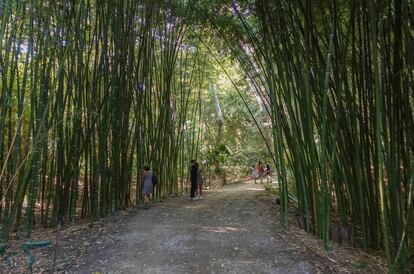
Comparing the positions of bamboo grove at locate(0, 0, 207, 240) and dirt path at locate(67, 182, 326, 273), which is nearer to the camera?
dirt path at locate(67, 182, 326, 273)

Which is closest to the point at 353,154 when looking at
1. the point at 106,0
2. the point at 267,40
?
the point at 267,40

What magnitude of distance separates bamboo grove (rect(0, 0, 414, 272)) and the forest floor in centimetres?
30

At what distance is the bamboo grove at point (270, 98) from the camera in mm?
3541

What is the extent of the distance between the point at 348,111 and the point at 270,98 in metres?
1.06

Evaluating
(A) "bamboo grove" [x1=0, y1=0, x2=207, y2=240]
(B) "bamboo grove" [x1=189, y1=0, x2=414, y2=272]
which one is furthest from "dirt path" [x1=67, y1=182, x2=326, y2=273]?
(A) "bamboo grove" [x1=0, y1=0, x2=207, y2=240]

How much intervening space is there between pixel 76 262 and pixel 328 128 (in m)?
2.91

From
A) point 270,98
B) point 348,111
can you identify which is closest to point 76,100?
point 270,98

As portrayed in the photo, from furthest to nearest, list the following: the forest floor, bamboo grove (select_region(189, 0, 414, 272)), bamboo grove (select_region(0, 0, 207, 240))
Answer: bamboo grove (select_region(0, 0, 207, 240)) < the forest floor < bamboo grove (select_region(189, 0, 414, 272))

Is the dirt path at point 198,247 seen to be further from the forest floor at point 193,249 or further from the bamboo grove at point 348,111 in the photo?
the bamboo grove at point 348,111

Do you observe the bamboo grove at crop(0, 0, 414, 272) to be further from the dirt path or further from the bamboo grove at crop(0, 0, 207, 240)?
the dirt path

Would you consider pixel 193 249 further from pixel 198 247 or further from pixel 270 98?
pixel 270 98

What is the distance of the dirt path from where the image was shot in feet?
11.7

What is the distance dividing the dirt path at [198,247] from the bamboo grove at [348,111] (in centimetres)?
50

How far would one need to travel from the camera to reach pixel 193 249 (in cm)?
403
